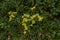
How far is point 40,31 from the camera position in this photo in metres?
3.52

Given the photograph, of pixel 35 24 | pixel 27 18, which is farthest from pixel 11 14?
pixel 35 24

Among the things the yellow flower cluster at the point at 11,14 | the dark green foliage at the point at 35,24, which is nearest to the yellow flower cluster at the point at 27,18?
the dark green foliage at the point at 35,24

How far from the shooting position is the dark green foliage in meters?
3.49

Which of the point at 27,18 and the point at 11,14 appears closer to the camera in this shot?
the point at 27,18

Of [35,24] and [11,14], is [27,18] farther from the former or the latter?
[11,14]

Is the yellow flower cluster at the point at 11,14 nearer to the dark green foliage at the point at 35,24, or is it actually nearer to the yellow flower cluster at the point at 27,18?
the dark green foliage at the point at 35,24

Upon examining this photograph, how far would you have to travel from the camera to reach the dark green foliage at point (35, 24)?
11.4ft

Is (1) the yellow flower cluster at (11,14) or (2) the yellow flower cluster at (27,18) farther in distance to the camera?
(1) the yellow flower cluster at (11,14)

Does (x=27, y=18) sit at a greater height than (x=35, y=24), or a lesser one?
greater

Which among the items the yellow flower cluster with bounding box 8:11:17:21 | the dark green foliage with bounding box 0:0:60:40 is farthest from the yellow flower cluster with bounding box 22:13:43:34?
the yellow flower cluster with bounding box 8:11:17:21

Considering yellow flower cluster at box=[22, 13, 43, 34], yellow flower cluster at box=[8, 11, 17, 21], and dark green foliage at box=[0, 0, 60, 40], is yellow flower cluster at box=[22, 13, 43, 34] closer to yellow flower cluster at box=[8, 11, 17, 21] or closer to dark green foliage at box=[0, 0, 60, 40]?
dark green foliage at box=[0, 0, 60, 40]

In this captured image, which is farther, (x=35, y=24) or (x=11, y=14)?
(x=11, y=14)

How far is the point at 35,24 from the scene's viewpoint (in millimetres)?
3523

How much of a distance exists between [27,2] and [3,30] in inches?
34.0
